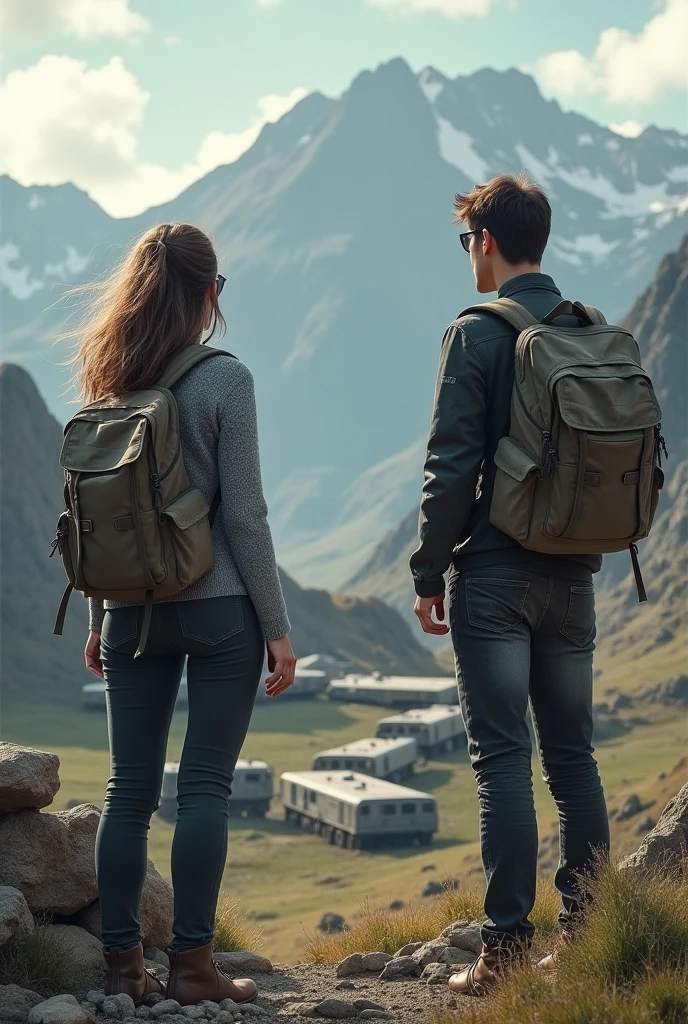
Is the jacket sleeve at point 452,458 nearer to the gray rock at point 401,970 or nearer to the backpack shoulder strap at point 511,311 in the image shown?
the backpack shoulder strap at point 511,311

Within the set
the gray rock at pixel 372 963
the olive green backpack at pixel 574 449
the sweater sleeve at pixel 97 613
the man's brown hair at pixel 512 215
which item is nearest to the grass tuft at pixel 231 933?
the gray rock at pixel 372 963

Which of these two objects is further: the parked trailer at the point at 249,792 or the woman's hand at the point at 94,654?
the parked trailer at the point at 249,792

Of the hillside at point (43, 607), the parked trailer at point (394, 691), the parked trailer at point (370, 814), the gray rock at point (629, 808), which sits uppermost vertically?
the hillside at point (43, 607)

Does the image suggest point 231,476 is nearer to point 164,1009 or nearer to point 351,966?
point 164,1009

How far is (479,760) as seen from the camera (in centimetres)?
558

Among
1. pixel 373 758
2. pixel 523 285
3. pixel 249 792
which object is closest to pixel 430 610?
pixel 523 285

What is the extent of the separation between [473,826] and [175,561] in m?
79.1

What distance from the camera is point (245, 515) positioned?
548cm

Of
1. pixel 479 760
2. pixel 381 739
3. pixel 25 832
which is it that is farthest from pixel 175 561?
pixel 381 739

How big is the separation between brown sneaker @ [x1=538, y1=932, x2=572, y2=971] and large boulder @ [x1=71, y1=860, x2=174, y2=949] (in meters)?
2.59

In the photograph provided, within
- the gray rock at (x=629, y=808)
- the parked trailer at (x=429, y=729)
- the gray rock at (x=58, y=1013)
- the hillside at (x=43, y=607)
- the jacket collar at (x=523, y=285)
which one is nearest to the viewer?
the gray rock at (x=58, y=1013)

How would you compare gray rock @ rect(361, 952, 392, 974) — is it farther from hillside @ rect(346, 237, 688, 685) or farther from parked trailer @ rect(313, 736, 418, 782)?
hillside @ rect(346, 237, 688, 685)

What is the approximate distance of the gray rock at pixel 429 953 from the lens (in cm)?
707

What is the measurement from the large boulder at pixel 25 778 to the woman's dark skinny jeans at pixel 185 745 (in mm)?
1365
